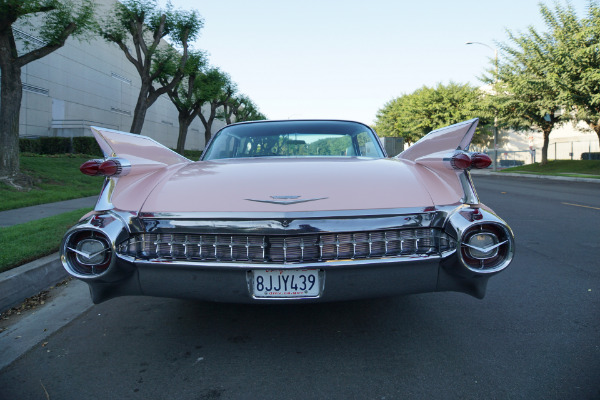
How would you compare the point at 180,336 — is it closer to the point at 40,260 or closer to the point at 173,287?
the point at 173,287

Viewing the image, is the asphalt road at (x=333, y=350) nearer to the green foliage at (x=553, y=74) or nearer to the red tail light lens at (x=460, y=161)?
the red tail light lens at (x=460, y=161)

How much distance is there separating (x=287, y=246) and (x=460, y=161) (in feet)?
3.72

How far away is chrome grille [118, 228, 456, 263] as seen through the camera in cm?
235

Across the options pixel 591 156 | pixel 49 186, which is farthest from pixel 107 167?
pixel 591 156

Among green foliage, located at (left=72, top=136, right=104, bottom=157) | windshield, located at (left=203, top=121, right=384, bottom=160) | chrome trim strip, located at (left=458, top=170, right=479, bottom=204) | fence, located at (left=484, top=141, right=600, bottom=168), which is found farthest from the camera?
fence, located at (left=484, top=141, right=600, bottom=168)

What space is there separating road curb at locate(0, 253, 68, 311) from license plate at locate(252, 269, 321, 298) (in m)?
2.34

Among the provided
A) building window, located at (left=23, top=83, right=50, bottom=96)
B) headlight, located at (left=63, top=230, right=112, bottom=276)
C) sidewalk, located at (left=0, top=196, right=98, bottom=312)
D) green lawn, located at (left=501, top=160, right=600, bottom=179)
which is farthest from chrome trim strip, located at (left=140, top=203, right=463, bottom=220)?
green lawn, located at (left=501, top=160, right=600, bottom=179)

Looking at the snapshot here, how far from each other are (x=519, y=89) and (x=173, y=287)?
96.7 ft

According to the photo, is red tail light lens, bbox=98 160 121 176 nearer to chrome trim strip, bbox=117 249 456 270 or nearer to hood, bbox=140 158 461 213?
hood, bbox=140 158 461 213

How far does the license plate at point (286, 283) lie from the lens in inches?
92.3

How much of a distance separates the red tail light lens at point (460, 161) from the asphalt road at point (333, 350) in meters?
1.08

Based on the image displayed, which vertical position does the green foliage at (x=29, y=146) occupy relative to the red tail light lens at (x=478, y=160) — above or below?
above

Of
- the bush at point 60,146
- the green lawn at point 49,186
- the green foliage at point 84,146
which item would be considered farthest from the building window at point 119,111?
the green lawn at point 49,186

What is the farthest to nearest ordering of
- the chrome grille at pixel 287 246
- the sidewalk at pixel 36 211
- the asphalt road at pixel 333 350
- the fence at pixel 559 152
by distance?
the fence at pixel 559 152 → the sidewalk at pixel 36 211 → the chrome grille at pixel 287 246 → the asphalt road at pixel 333 350
